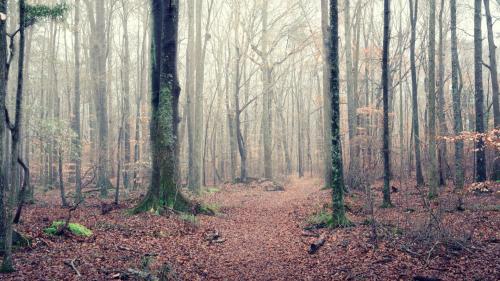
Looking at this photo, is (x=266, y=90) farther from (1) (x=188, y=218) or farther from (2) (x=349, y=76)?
(1) (x=188, y=218)

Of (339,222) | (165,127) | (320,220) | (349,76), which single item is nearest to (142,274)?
(339,222)

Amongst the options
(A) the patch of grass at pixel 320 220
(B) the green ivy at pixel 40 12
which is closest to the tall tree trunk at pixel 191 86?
(A) the patch of grass at pixel 320 220

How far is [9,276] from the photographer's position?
5.62 metres

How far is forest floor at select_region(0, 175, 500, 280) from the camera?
6.27 metres

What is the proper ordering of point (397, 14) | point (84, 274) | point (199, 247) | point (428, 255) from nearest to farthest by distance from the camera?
point (84, 274), point (428, 255), point (199, 247), point (397, 14)

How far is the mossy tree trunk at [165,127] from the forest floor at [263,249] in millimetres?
864

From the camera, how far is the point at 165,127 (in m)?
11.6

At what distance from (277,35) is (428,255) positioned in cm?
2189

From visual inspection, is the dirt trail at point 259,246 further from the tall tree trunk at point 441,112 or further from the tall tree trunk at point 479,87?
the tall tree trunk at point 479,87

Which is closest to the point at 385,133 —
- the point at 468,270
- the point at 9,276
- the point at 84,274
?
the point at 468,270

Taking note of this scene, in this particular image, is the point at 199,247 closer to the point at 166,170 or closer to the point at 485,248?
the point at 166,170

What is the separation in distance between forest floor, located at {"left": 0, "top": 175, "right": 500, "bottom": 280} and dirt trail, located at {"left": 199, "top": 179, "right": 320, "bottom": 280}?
→ 22mm

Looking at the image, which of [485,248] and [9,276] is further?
[485,248]

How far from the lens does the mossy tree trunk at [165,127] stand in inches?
446
